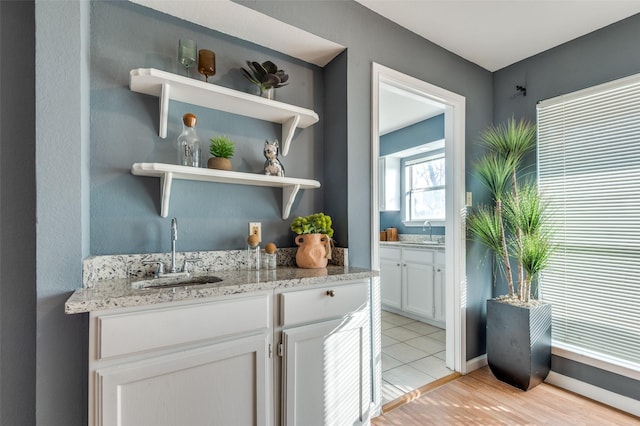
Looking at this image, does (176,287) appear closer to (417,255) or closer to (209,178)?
(209,178)

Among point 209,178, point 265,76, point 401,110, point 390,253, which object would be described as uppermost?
point 401,110

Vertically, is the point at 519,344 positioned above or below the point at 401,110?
below

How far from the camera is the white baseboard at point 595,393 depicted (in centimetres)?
192

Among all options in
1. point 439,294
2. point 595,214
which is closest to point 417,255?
point 439,294

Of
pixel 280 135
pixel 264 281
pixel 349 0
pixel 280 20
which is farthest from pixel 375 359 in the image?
pixel 349 0

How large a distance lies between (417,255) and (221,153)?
8.68ft

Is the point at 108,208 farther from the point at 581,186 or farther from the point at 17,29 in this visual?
the point at 581,186

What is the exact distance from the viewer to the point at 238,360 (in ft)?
4.11

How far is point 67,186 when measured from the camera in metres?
1.14

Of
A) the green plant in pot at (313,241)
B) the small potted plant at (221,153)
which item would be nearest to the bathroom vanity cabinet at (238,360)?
the green plant in pot at (313,241)

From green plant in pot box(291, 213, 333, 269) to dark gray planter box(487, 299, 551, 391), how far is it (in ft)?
4.71

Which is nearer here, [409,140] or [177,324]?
[177,324]

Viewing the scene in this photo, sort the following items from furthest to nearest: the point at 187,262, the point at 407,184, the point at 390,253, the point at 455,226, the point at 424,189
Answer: the point at 407,184
the point at 424,189
the point at 390,253
the point at 455,226
the point at 187,262

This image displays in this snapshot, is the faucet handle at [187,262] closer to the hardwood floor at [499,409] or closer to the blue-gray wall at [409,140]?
the hardwood floor at [499,409]
